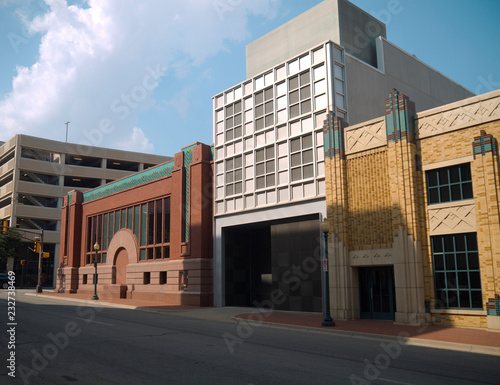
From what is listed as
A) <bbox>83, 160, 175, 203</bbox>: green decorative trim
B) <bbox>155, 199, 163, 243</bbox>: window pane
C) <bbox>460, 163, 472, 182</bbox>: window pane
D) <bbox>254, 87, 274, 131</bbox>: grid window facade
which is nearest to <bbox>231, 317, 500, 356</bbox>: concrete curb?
<bbox>460, 163, 472, 182</bbox>: window pane

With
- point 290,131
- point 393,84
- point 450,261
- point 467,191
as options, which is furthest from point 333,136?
point 393,84

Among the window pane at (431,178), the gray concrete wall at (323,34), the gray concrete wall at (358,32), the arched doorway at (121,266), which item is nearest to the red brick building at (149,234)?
the arched doorway at (121,266)

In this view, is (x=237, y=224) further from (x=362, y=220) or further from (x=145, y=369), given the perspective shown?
(x=145, y=369)

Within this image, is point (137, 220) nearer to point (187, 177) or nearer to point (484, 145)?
point (187, 177)

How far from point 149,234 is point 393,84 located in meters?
20.8

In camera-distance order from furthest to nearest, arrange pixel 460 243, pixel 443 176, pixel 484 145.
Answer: pixel 443 176 < pixel 460 243 < pixel 484 145

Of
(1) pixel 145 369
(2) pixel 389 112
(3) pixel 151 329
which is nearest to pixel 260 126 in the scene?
(2) pixel 389 112

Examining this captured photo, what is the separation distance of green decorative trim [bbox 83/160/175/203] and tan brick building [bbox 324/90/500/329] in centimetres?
1596

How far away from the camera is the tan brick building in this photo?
667 inches

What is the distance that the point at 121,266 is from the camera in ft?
126

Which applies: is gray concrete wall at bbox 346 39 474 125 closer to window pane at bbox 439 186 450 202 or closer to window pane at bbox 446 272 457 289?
window pane at bbox 439 186 450 202

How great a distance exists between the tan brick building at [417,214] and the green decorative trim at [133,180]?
16.0 m

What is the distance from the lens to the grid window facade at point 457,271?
17.1 m

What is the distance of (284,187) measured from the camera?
24.9 meters
